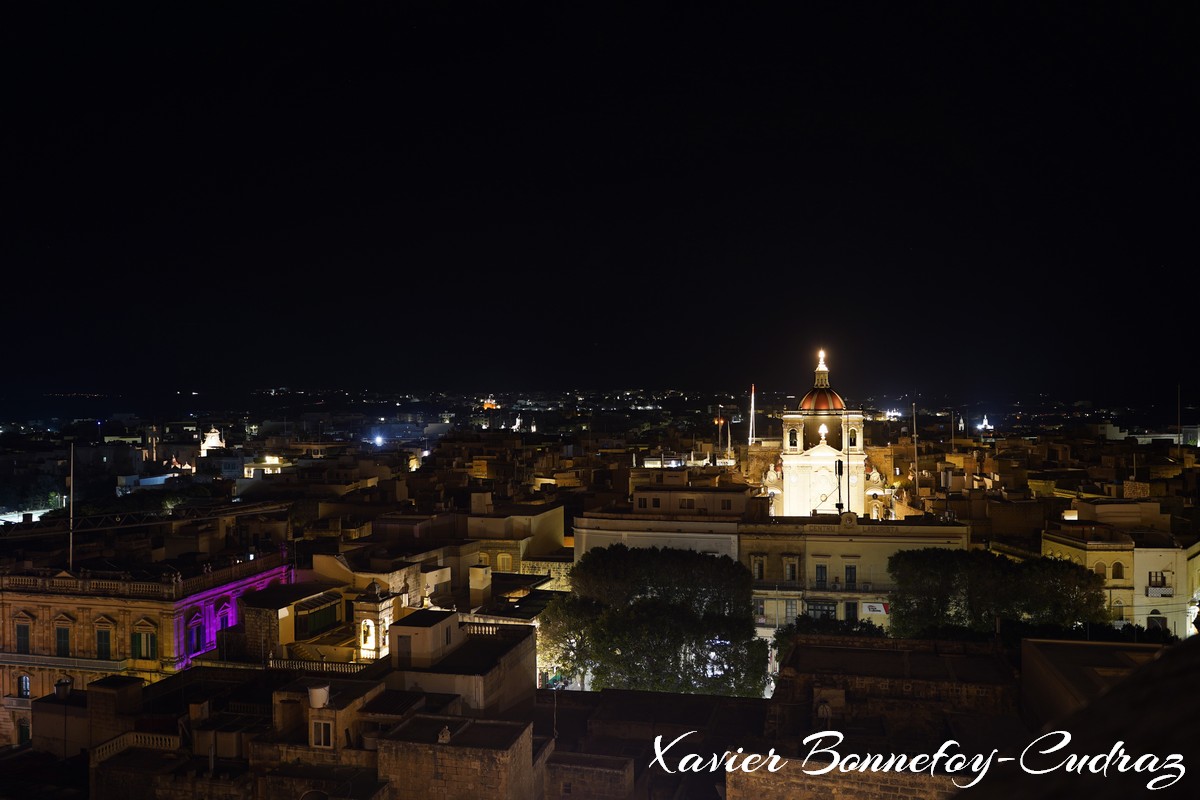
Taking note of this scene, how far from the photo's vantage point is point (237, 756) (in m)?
18.2

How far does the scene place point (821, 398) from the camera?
159 feet

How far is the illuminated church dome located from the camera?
4784cm

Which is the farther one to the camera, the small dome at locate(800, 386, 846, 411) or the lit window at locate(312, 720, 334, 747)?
the small dome at locate(800, 386, 846, 411)

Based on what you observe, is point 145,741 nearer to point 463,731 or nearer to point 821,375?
point 463,731

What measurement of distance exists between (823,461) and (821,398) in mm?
3723

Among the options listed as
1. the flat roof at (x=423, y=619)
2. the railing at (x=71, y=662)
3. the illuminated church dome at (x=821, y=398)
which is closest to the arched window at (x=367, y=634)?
the flat roof at (x=423, y=619)

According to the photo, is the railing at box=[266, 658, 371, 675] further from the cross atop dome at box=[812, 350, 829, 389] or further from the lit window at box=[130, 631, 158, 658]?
the cross atop dome at box=[812, 350, 829, 389]

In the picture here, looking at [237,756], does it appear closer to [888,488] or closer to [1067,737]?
[1067,737]

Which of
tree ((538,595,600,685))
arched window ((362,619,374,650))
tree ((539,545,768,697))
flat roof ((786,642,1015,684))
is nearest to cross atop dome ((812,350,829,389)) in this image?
tree ((539,545,768,697))

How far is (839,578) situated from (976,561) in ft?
18.9

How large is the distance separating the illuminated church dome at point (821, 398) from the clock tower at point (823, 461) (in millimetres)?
63

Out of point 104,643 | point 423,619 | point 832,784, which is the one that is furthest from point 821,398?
point 832,784

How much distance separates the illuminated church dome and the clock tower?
0.21ft

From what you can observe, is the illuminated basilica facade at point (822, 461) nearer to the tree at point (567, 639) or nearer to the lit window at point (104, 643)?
the tree at point (567, 639)
